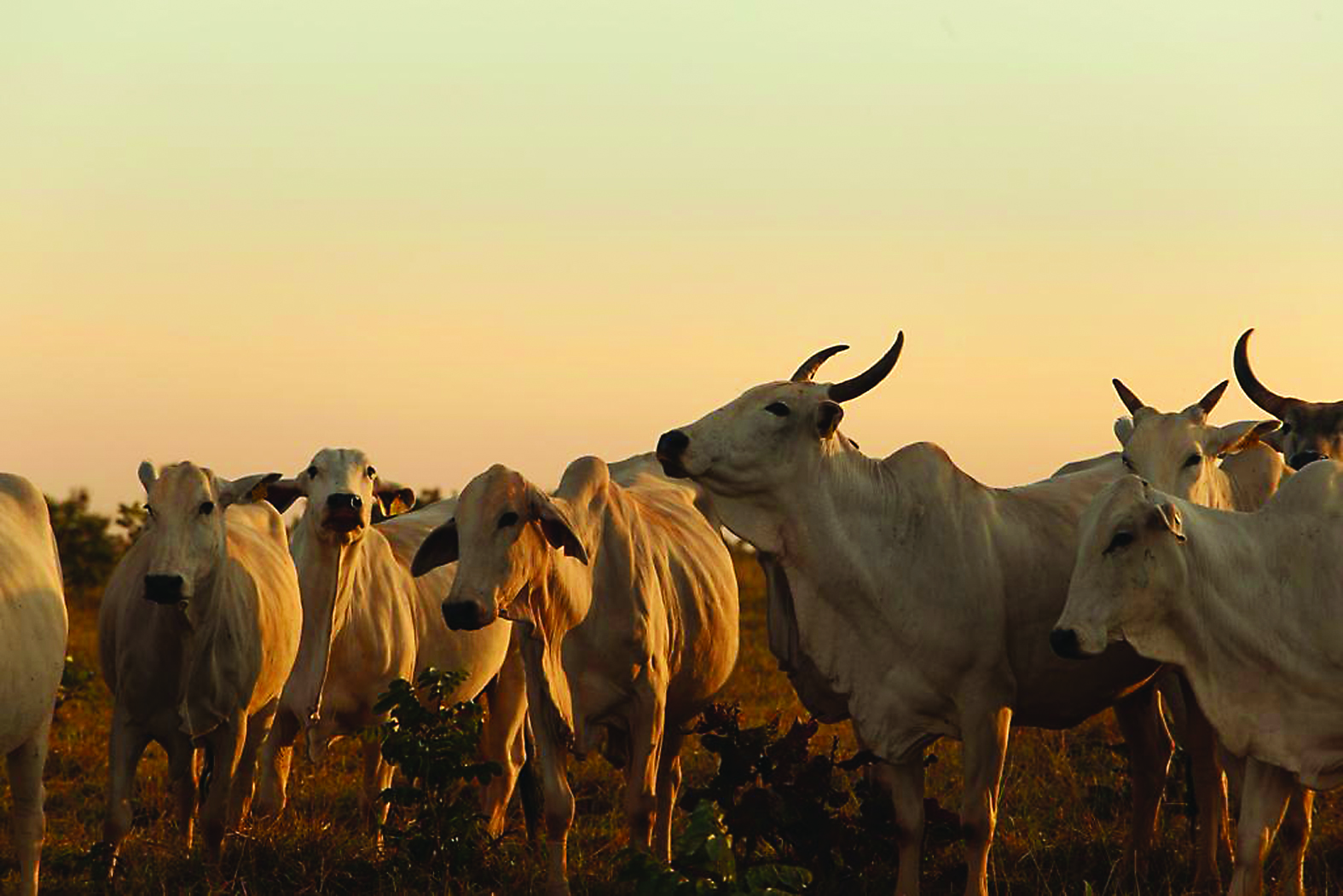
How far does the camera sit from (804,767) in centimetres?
788

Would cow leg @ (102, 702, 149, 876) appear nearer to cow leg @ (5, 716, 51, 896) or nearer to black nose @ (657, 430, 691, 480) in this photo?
cow leg @ (5, 716, 51, 896)

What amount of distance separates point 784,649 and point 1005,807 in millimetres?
2024

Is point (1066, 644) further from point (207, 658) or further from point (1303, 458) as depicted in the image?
point (207, 658)

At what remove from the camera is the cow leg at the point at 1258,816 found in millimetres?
6785

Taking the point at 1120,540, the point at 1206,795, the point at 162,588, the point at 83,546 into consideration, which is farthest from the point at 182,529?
the point at 83,546

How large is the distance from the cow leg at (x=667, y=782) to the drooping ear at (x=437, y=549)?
5.39 feet

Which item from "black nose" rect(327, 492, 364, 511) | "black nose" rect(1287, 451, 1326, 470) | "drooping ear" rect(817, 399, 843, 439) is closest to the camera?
"drooping ear" rect(817, 399, 843, 439)

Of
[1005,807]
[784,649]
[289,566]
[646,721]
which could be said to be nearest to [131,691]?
[289,566]

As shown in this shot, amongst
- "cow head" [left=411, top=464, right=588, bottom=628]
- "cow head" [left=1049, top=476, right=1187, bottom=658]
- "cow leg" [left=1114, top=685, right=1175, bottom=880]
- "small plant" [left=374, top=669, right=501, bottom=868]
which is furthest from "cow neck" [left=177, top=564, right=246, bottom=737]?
"cow leg" [left=1114, top=685, right=1175, bottom=880]

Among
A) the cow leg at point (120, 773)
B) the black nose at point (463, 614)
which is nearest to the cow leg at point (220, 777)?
the cow leg at point (120, 773)

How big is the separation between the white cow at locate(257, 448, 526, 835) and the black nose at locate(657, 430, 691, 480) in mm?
2478

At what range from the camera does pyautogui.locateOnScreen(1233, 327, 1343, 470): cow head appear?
30.2ft

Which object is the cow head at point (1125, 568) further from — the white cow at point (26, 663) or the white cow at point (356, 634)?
the white cow at point (26, 663)

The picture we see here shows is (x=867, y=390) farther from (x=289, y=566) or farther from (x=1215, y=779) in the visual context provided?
(x=289, y=566)
